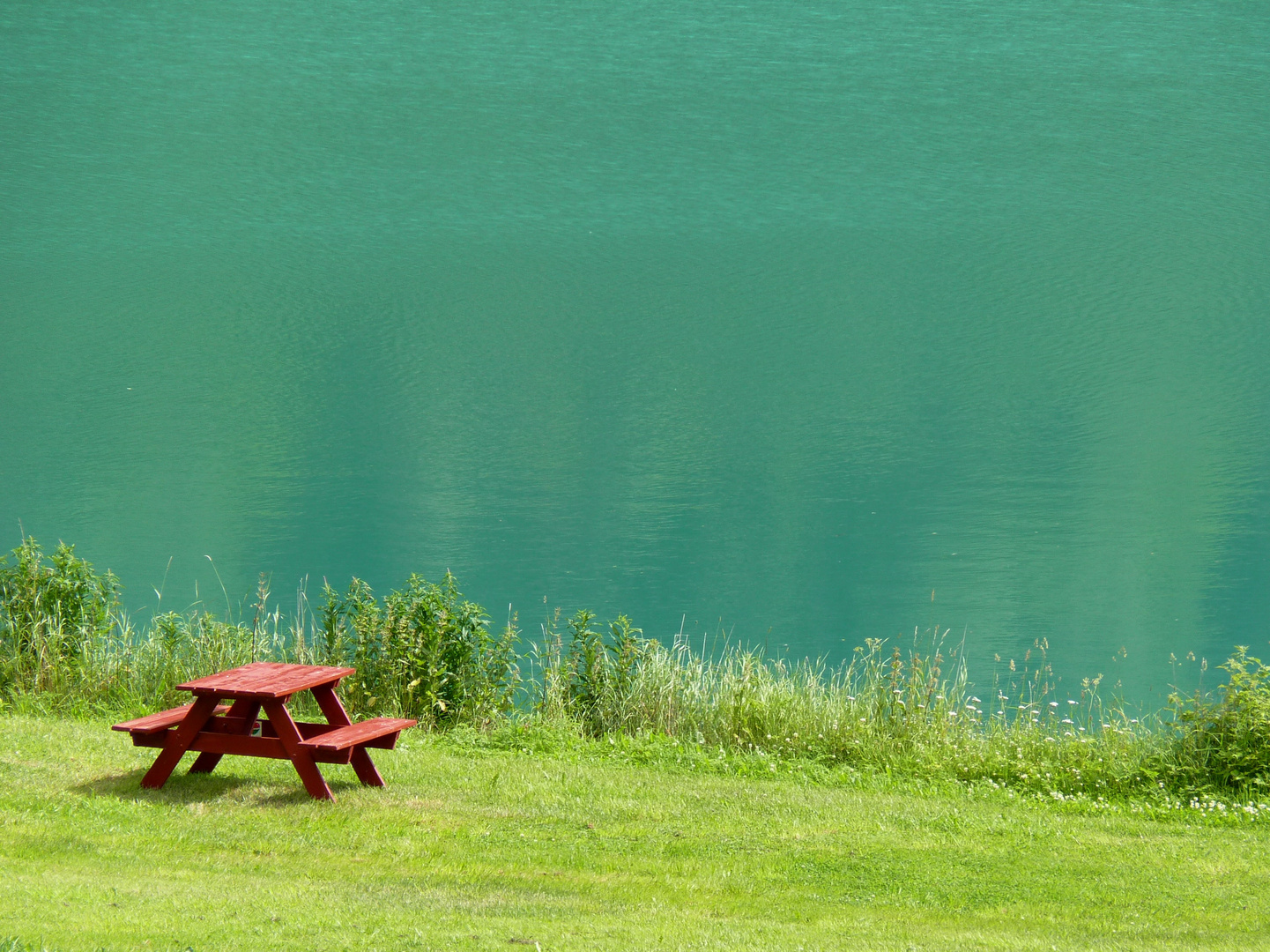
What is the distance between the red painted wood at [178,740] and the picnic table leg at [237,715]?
11 cm

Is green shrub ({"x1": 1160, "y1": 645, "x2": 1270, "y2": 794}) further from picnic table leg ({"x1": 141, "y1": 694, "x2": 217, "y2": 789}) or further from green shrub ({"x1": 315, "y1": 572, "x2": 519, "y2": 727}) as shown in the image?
picnic table leg ({"x1": 141, "y1": 694, "x2": 217, "y2": 789})

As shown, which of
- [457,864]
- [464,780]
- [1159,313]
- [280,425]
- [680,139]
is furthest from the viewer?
[680,139]

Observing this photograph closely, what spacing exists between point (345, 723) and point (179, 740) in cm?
53

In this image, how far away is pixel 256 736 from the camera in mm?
3947

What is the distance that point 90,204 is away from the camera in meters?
17.4

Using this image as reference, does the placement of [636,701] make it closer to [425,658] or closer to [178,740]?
[425,658]

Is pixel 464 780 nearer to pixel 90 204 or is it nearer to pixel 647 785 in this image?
pixel 647 785

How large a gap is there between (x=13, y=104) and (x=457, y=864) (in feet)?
57.6

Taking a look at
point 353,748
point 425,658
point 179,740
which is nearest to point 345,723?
point 353,748

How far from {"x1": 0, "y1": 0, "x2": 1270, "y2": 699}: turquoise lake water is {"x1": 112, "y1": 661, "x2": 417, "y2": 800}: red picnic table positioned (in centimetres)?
576

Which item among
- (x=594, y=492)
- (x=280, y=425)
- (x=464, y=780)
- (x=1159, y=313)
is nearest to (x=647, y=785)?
(x=464, y=780)

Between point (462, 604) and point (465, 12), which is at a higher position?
point (465, 12)

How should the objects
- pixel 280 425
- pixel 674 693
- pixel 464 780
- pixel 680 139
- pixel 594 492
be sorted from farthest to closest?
1. pixel 680 139
2. pixel 280 425
3. pixel 594 492
4. pixel 674 693
5. pixel 464 780

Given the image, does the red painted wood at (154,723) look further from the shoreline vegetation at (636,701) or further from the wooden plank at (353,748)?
the shoreline vegetation at (636,701)
